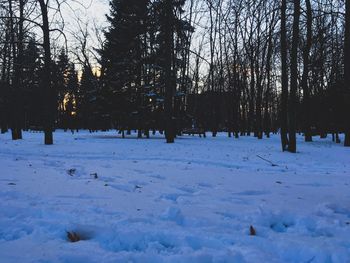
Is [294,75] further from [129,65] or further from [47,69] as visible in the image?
[129,65]

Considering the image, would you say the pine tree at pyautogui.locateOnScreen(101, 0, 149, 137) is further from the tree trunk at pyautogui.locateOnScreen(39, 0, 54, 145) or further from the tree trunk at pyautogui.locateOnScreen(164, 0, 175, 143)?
the tree trunk at pyautogui.locateOnScreen(39, 0, 54, 145)

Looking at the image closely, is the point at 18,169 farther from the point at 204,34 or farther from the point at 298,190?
the point at 204,34

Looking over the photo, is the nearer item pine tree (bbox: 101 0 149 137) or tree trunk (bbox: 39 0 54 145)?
tree trunk (bbox: 39 0 54 145)

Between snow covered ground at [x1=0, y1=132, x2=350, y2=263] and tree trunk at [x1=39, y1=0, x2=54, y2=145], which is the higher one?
tree trunk at [x1=39, y1=0, x2=54, y2=145]

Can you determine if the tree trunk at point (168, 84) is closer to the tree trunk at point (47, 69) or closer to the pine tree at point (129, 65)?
the tree trunk at point (47, 69)

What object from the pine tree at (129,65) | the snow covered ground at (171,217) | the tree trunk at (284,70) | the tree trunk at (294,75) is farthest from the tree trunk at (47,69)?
the tree trunk at (294,75)

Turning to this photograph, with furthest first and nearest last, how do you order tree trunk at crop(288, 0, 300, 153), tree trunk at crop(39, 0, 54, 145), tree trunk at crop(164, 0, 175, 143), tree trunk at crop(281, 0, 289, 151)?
tree trunk at crop(164, 0, 175, 143) < tree trunk at crop(39, 0, 54, 145) < tree trunk at crop(281, 0, 289, 151) < tree trunk at crop(288, 0, 300, 153)

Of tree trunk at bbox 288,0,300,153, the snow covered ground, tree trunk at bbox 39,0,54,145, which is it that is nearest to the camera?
the snow covered ground

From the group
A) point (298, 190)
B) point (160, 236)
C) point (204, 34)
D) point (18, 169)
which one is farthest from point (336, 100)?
point (160, 236)

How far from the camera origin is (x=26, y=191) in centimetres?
528

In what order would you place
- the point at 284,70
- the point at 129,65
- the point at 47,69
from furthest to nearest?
1. the point at 129,65
2. the point at 47,69
3. the point at 284,70

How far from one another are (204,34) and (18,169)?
26.5 meters

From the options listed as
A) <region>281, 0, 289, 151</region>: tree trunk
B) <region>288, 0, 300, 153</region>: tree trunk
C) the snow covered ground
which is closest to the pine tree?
<region>281, 0, 289, 151</region>: tree trunk

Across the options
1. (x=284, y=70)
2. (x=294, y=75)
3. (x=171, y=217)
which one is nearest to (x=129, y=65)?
(x=284, y=70)
